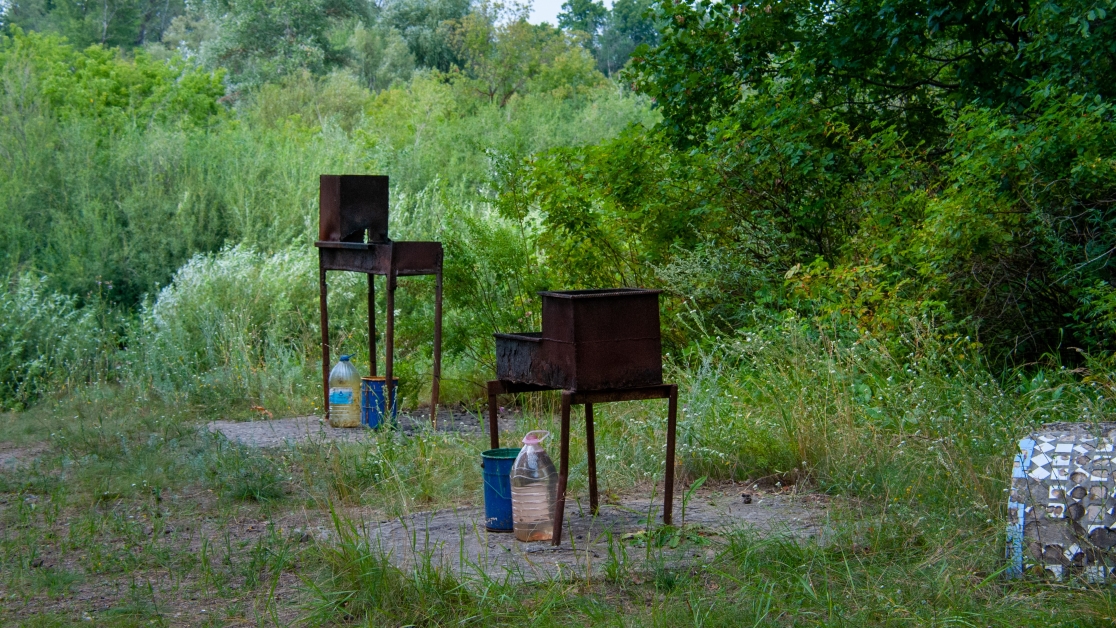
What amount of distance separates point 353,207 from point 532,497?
12.8 feet

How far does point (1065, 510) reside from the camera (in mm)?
3934

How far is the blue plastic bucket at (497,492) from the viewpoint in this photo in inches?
196

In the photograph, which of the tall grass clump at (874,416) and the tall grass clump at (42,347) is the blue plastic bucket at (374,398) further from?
the tall grass clump at (42,347)

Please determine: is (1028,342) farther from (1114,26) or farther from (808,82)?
(808,82)

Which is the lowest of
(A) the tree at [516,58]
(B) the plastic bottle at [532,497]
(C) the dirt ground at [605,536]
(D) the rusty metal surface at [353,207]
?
(C) the dirt ground at [605,536]

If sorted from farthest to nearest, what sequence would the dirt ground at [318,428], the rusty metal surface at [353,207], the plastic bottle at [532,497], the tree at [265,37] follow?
the tree at [265,37]
the rusty metal surface at [353,207]
the dirt ground at [318,428]
the plastic bottle at [532,497]

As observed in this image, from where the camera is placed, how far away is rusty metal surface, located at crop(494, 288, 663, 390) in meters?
4.54

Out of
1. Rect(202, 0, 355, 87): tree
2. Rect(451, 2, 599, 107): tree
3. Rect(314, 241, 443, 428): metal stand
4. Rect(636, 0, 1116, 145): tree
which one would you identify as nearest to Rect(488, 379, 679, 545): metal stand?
Rect(314, 241, 443, 428): metal stand

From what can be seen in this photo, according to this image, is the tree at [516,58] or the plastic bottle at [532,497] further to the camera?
the tree at [516,58]

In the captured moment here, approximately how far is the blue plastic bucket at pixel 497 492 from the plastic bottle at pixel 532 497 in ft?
0.48

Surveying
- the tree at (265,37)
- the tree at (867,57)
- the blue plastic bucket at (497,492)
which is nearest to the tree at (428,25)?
the tree at (265,37)

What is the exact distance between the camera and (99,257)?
1246 centimetres

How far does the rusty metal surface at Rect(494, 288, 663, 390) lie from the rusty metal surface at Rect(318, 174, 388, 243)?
3497 mm

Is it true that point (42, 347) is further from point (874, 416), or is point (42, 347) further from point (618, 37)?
point (618, 37)
